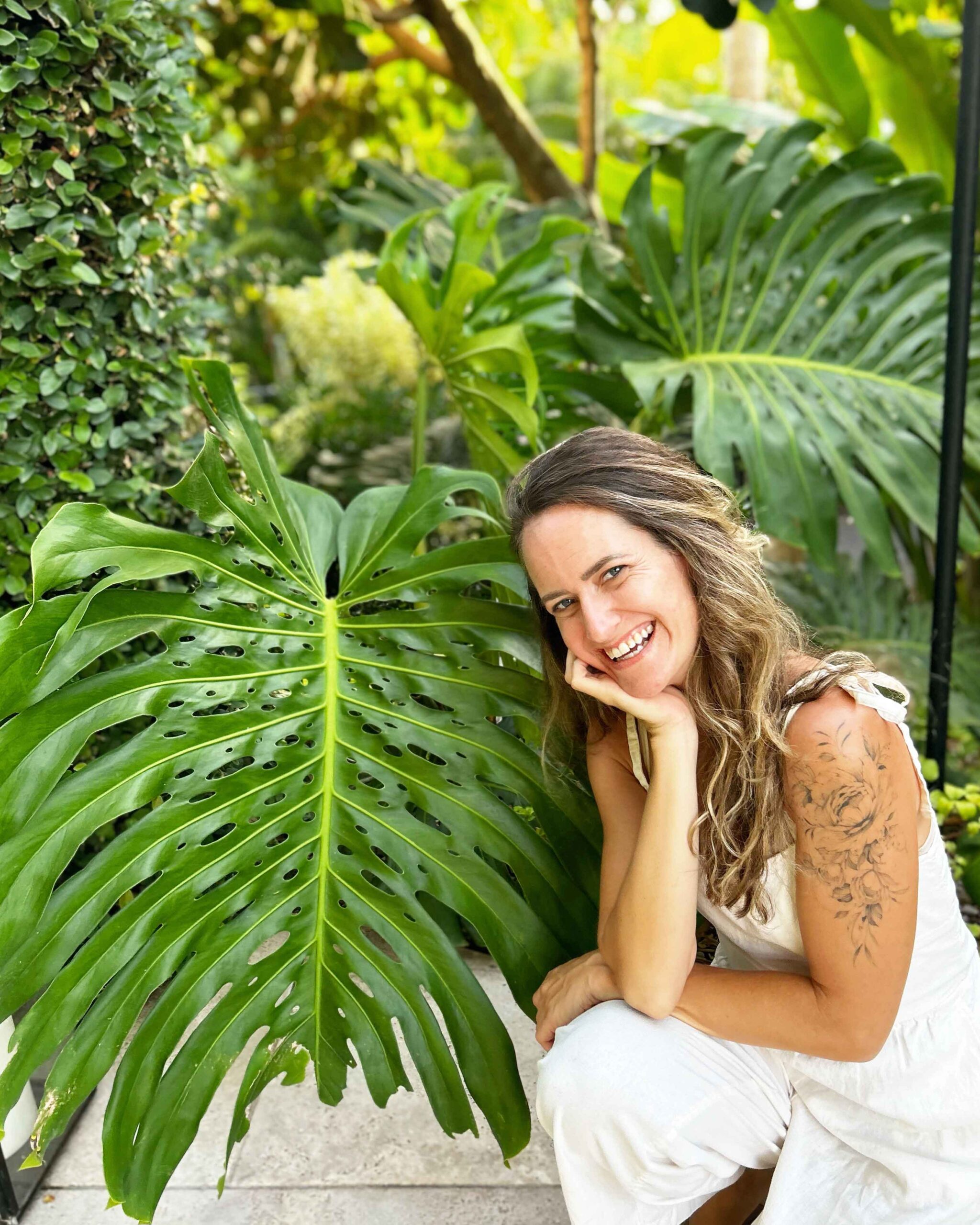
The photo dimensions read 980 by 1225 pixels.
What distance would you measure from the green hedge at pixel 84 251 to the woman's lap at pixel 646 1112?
1.07 m

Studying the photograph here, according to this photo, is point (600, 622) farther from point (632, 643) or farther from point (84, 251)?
point (84, 251)

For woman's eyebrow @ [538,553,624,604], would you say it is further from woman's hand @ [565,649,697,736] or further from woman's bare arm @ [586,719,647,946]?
woman's bare arm @ [586,719,647,946]

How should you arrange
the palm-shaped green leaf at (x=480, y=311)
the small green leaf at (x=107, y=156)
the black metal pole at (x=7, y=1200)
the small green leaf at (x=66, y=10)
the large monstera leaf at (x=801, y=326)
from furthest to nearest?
1. the large monstera leaf at (x=801, y=326)
2. the palm-shaped green leaf at (x=480, y=311)
3. the small green leaf at (x=107, y=156)
4. the small green leaf at (x=66, y=10)
5. the black metal pole at (x=7, y=1200)

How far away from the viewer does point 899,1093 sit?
1.12 metres

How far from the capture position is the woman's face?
1.11 m

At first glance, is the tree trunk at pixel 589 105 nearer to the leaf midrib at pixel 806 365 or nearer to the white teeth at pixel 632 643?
the leaf midrib at pixel 806 365

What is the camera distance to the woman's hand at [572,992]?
1.17m

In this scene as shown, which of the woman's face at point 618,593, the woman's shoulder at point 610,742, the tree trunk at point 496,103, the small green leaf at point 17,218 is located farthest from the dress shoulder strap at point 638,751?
the tree trunk at point 496,103

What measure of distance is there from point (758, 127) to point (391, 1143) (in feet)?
10.7

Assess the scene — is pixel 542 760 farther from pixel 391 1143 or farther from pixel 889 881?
pixel 391 1143

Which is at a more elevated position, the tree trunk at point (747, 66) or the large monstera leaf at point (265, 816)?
the tree trunk at point (747, 66)

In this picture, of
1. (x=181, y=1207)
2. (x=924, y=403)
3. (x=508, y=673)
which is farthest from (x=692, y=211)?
(x=181, y=1207)

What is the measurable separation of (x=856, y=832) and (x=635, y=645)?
0.30m

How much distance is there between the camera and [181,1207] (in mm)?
1372
